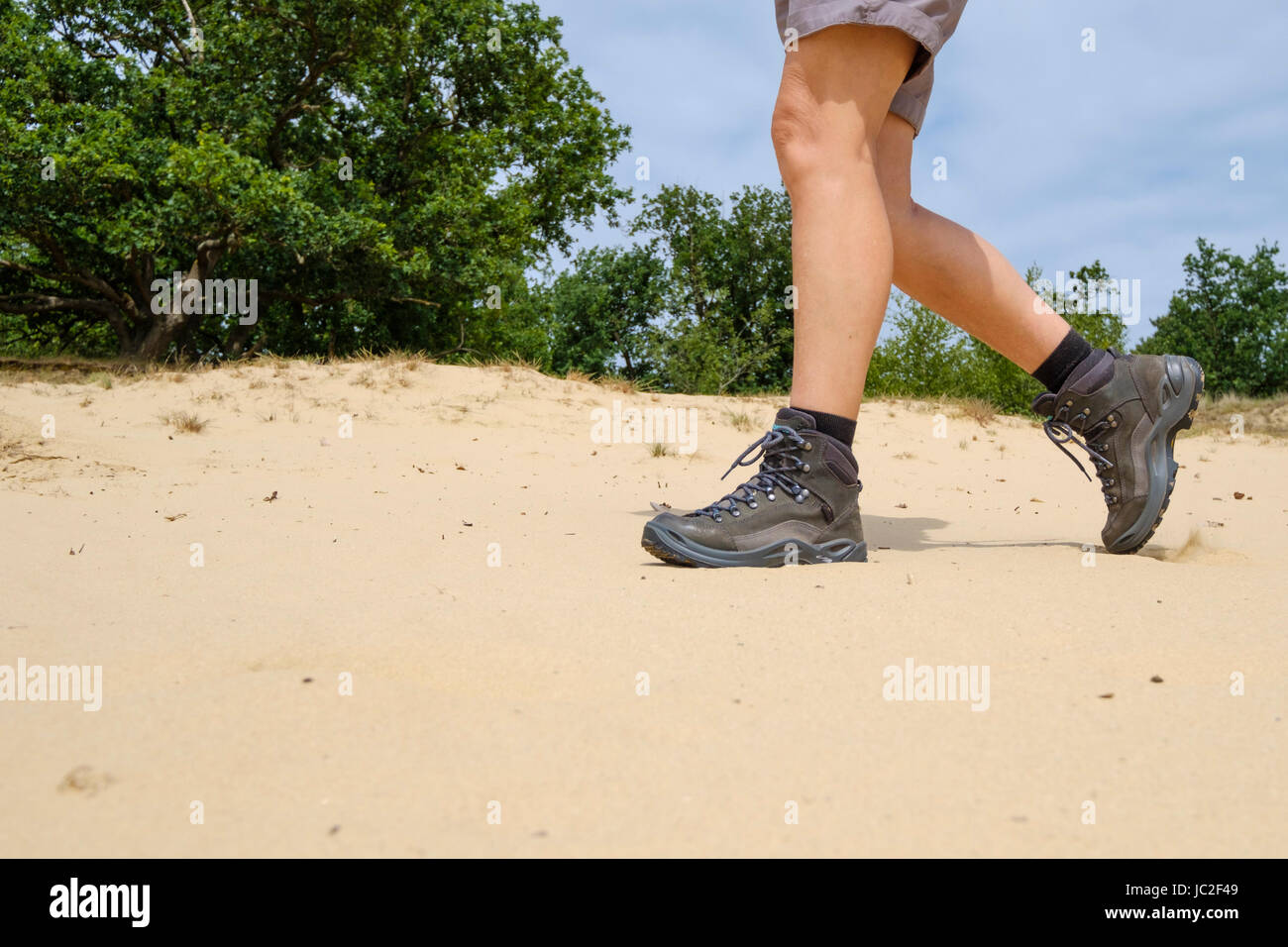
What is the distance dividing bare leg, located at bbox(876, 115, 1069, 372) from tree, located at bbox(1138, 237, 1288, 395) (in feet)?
76.2

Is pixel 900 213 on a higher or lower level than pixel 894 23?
lower

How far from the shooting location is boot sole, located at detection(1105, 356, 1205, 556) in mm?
2102

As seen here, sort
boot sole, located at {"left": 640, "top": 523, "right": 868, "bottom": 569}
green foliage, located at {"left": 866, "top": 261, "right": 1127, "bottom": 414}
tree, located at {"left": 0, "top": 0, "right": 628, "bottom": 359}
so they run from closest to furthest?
boot sole, located at {"left": 640, "top": 523, "right": 868, "bottom": 569} < tree, located at {"left": 0, "top": 0, "right": 628, "bottom": 359} < green foliage, located at {"left": 866, "top": 261, "right": 1127, "bottom": 414}

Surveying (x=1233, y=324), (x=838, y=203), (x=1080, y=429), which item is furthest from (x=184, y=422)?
(x=1233, y=324)

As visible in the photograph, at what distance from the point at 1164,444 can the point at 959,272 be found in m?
0.60

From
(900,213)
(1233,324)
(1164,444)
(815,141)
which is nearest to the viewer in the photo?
(815,141)

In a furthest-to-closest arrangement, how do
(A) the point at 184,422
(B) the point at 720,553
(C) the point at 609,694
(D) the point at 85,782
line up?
1. (A) the point at 184,422
2. (B) the point at 720,553
3. (C) the point at 609,694
4. (D) the point at 85,782

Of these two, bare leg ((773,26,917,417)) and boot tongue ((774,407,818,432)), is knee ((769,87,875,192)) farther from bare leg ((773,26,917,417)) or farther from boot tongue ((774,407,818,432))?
boot tongue ((774,407,818,432))

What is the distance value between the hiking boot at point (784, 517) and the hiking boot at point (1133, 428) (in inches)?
22.7

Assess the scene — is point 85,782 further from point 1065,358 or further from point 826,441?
point 1065,358

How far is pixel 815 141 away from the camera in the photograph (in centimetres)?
195

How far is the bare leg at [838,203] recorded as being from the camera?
1.92 metres

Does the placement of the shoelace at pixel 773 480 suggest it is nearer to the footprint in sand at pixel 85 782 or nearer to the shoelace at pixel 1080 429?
the shoelace at pixel 1080 429

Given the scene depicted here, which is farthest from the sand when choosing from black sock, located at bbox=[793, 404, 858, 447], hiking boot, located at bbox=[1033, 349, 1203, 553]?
black sock, located at bbox=[793, 404, 858, 447]
